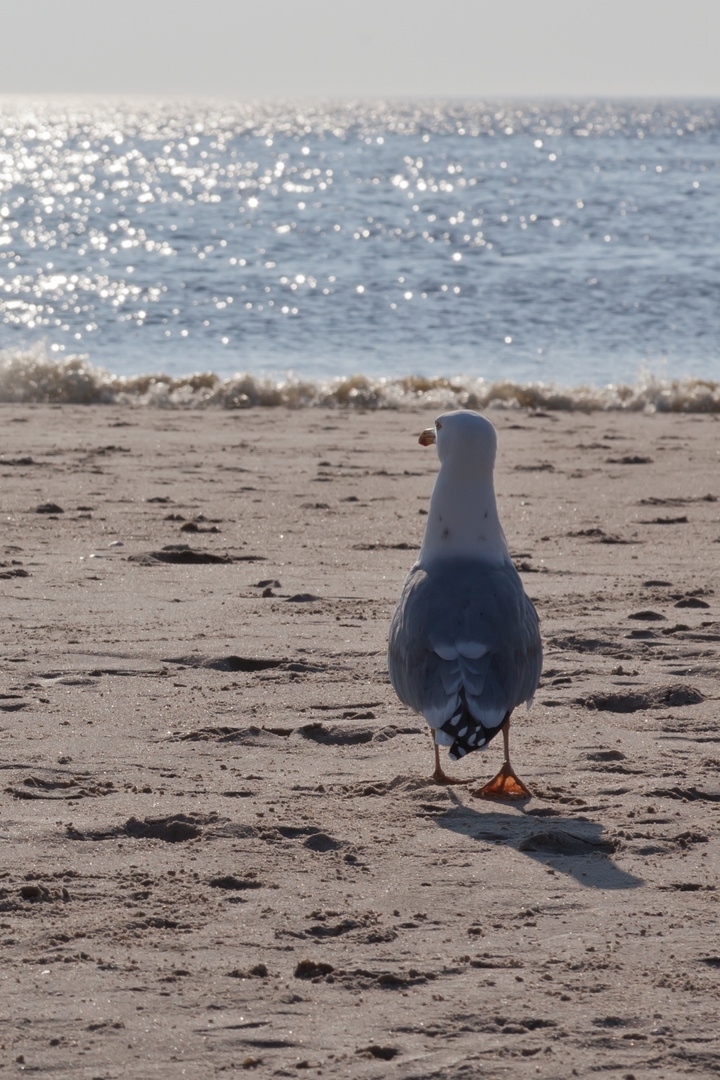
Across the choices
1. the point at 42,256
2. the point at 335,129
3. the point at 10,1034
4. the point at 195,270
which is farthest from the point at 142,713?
the point at 335,129

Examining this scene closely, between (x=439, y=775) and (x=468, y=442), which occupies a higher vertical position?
(x=468, y=442)

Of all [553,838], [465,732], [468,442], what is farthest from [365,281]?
[553,838]

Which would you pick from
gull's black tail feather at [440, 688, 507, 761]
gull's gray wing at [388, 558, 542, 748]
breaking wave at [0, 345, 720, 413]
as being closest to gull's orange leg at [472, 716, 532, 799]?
gull's gray wing at [388, 558, 542, 748]

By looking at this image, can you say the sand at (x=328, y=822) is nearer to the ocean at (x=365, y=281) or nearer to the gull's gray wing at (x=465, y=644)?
the gull's gray wing at (x=465, y=644)

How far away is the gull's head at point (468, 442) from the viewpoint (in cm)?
443

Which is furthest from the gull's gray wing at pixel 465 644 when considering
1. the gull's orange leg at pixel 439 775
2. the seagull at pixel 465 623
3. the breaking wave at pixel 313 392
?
the breaking wave at pixel 313 392

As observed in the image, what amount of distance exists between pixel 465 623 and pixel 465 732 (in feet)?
1.20

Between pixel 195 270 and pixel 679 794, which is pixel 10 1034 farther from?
pixel 195 270

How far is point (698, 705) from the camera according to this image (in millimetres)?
5031

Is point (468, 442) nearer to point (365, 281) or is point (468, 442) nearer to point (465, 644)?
point (465, 644)

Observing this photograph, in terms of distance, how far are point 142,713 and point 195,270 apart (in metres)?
24.1

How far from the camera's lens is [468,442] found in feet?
14.5

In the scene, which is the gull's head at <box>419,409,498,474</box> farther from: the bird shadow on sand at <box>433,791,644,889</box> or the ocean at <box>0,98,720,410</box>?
the ocean at <box>0,98,720,410</box>

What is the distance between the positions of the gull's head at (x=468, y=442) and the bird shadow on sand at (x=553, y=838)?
1.09 metres
